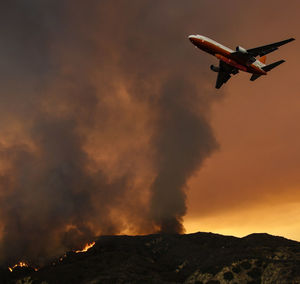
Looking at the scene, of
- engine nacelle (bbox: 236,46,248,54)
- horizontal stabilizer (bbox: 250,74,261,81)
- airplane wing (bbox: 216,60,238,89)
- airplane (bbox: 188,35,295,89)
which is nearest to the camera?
airplane (bbox: 188,35,295,89)

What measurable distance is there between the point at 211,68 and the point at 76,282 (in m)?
146

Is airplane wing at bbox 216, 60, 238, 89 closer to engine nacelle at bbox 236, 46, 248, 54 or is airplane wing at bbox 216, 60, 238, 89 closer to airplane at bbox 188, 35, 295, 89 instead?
airplane at bbox 188, 35, 295, 89

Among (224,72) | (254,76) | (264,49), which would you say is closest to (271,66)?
(254,76)

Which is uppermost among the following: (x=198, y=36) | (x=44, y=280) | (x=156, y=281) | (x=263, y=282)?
(x=198, y=36)

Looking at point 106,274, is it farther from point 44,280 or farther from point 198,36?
point 198,36

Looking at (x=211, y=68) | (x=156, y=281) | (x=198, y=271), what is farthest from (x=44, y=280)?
(x=211, y=68)

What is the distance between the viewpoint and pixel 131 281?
162 meters

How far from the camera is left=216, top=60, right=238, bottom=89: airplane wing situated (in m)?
100

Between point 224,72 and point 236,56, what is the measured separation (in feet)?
33.2

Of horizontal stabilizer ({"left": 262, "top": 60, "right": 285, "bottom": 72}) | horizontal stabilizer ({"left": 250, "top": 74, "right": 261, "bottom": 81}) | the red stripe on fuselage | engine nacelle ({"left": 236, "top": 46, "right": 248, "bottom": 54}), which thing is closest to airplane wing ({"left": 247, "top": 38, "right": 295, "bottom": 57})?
engine nacelle ({"left": 236, "top": 46, "right": 248, "bottom": 54})

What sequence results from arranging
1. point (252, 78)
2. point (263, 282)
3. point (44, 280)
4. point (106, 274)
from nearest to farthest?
point (252, 78), point (263, 282), point (106, 274), point (44, 280)

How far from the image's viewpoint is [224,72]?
103m

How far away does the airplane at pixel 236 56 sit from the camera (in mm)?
89287

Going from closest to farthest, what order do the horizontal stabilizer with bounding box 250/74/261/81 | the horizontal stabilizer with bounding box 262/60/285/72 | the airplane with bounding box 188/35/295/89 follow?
1. the airplane with bounding box 188/35/295/89
2. the horizontal stabilizer with bounding box 262/60/285/72
3. the horizontal stabilizer with bounding box 250/74/261/81
